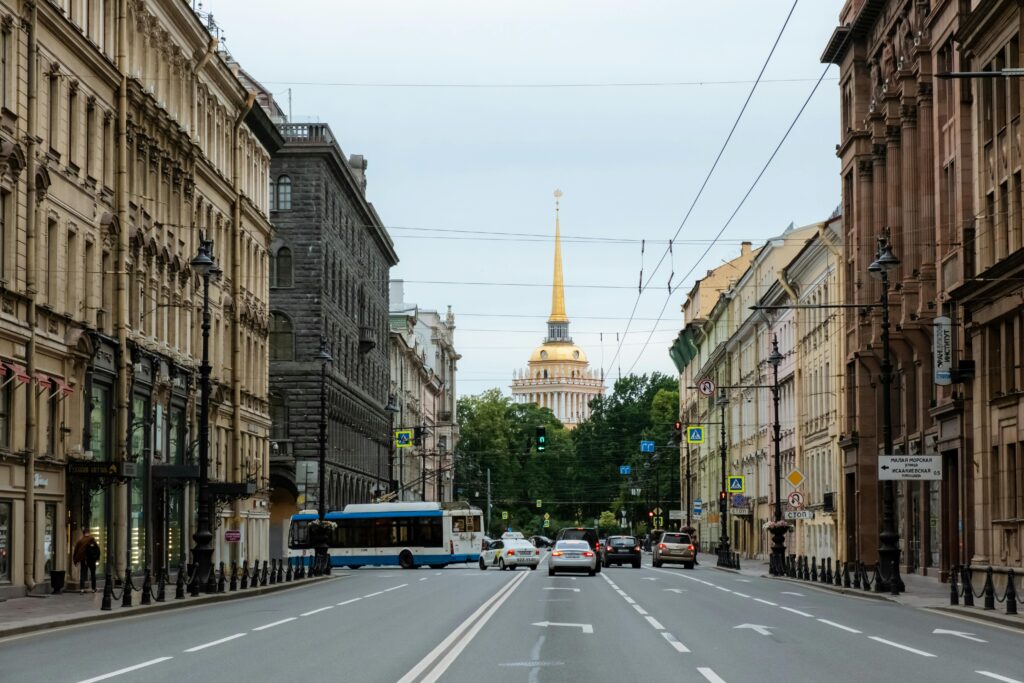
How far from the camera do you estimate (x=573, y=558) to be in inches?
2191

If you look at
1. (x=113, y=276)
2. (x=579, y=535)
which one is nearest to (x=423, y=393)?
(x=579, y=535)

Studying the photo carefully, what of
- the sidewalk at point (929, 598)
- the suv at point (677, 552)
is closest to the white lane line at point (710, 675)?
the sidewalk at point (929, 598)

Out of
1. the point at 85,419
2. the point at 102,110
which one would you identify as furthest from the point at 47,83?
the point at 85,419

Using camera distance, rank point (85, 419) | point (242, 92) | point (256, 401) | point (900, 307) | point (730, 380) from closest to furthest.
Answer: point (85, 419) < point (900, 307) < point (242, 92) < point (256, 401) < point (730, 380)

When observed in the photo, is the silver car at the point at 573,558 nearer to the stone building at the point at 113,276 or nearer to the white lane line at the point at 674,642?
the stone building at the point at 113,276

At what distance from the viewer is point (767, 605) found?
33281mm

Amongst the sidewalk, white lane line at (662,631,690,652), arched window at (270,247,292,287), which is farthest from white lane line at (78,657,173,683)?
arched window at (270,247,292,287)

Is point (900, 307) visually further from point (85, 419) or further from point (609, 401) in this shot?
point (609, 401)

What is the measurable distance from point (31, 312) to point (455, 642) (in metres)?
19.3

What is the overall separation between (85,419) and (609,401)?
393 feet

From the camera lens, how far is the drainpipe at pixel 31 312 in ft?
121

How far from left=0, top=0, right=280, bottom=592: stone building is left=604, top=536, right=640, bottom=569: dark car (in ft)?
61.4

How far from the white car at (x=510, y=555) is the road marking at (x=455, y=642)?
3876cm

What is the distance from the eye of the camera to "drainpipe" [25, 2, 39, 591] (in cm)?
3703
